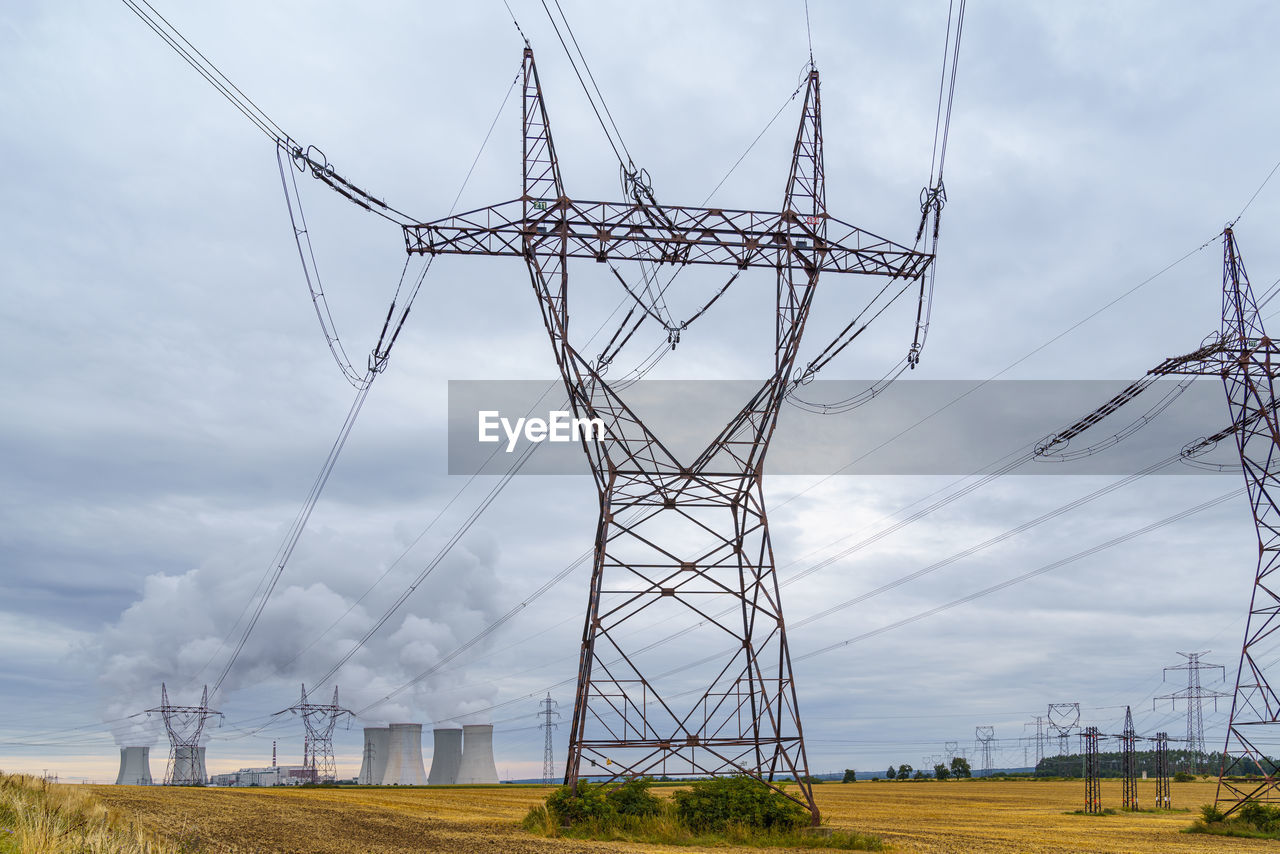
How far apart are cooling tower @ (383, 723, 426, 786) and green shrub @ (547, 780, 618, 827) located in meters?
119

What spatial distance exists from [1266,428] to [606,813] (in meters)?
31.8

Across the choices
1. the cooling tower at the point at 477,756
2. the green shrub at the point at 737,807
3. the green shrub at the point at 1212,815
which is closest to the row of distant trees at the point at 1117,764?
the cooling tower at the point at 477,756

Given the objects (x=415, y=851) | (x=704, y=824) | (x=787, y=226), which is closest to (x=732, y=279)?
(x=787, y=226)

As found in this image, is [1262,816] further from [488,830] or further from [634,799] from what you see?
[488,830]

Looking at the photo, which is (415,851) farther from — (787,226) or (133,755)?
(133,755)

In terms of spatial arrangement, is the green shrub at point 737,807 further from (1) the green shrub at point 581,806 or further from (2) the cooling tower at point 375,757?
(2) the cooling tower at point 375,757

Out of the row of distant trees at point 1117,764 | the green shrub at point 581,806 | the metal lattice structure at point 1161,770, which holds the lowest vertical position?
the row of distant trees at point 1117,764

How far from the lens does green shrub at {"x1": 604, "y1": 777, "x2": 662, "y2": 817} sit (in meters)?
31.8

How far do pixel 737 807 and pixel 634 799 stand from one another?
11.2 feet

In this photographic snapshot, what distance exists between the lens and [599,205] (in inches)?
1289

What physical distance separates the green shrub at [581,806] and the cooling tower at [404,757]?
119 metres

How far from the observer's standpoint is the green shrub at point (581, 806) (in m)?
31.7

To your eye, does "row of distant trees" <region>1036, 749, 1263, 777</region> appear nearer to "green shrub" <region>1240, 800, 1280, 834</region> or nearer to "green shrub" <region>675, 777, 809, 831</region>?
"green shrub" <region>1240, 800, 1280, 834</region>

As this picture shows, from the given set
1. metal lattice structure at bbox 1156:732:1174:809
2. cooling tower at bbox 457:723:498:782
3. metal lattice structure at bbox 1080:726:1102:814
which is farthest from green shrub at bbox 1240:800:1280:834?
cooling tower at bbox 457:723:498:782
